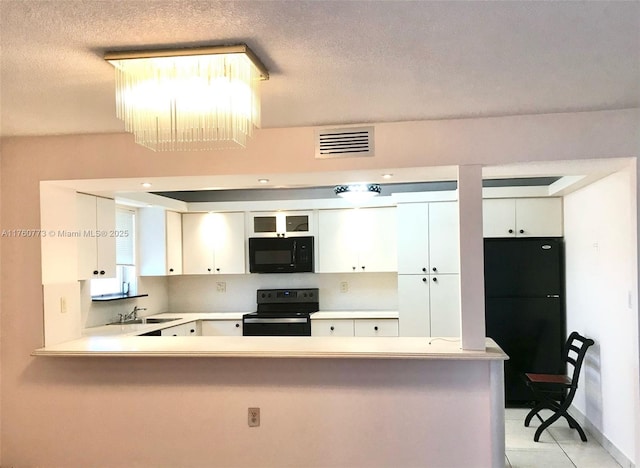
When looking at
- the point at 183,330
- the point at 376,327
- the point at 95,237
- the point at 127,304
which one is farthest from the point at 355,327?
the point at 95,237

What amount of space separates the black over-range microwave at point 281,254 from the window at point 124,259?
1.28 meters

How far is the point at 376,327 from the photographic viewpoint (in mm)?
5344

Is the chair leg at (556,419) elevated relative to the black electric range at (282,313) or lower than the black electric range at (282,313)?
lower

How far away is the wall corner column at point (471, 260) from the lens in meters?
3.02

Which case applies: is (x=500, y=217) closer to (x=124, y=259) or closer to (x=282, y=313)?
(x=282, y=313)

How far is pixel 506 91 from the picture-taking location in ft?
8.32

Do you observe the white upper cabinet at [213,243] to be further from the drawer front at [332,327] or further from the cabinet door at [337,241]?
the drawer front at [332,327]

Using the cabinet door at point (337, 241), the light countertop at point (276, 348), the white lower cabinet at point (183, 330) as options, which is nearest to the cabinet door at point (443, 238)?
the cabinet door at point (337, 241)

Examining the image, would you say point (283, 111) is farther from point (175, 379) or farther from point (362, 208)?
point (362, 208)

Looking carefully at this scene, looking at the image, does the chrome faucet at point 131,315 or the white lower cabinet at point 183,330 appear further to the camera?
the chrome faucet at point 131,315

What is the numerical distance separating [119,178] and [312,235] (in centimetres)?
266

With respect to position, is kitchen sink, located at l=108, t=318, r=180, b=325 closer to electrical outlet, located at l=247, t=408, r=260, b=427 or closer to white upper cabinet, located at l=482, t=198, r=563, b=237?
electrical outlet, located at l=247, t=408, r=260, b=427

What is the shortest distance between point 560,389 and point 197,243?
13.0 feet

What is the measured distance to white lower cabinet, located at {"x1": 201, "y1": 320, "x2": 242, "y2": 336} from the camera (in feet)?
18.4
